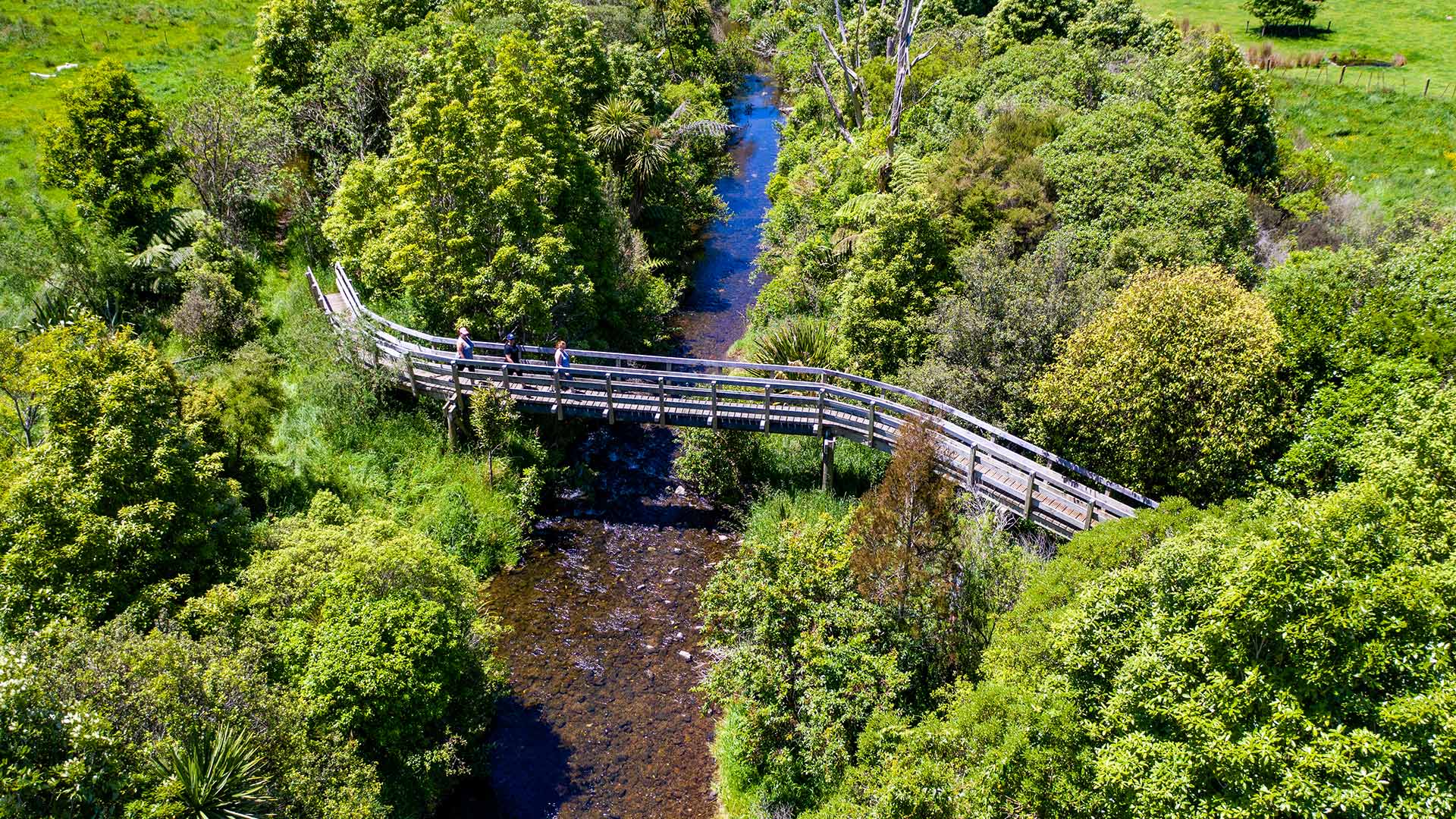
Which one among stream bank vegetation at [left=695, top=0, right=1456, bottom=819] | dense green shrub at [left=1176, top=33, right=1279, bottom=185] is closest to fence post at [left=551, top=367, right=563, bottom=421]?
stream bank vegetation at [left=695, top=0, right=1456, bottom=819]

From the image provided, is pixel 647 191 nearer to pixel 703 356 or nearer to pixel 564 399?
pixel 703 356

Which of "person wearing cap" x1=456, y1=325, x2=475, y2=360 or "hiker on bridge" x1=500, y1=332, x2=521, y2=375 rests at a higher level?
"person wearing cap" x1=456, y1=325, x2=475, y2=360

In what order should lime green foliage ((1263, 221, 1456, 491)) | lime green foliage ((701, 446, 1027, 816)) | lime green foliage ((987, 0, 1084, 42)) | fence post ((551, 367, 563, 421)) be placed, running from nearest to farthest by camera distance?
lime green foliage ((701, 446, 1027, 816)) → lime green foliage ((1263, 221, 1456, 491)) → fence post ((551, 367, 563, 421)) → lime green foliage ((987, 0, 1084, 42))

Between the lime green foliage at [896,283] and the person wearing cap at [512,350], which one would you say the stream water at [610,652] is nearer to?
the person wearing cap at [512,350]

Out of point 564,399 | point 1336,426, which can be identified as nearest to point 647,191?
point 564,399

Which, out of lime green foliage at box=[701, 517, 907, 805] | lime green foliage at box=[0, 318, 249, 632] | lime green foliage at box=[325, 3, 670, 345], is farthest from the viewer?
lime green foliage at box=[325, 3, 670, 345]

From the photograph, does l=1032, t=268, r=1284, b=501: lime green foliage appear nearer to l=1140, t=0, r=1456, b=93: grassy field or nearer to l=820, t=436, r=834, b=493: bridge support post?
l=820, t=436, r=834, b=493: bridge support post
